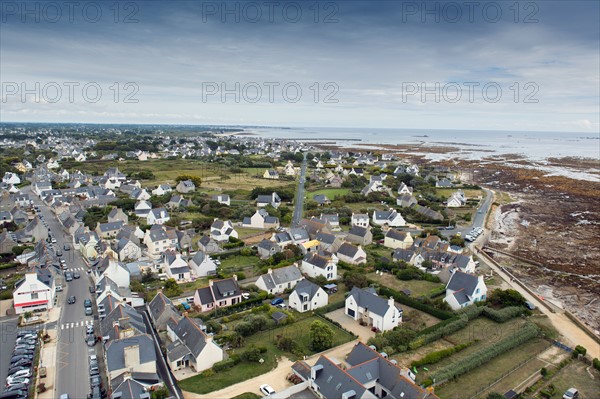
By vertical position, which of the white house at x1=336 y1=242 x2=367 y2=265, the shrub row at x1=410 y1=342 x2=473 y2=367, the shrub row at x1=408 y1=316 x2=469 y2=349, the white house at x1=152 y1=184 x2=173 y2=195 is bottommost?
the shrub row at x1=410 y1=342 x2=473 y2=367

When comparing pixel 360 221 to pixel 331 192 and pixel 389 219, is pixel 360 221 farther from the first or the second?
pixel 331 192

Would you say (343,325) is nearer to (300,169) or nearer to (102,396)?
(102,396)

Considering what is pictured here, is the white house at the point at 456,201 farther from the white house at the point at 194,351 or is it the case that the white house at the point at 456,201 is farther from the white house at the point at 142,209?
the white house at the point at 194,351

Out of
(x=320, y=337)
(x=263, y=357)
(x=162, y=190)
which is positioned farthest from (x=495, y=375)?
(x=162, y=190)

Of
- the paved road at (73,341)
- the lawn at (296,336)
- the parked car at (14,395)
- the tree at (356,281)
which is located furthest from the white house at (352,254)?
the parked car at (14,395)

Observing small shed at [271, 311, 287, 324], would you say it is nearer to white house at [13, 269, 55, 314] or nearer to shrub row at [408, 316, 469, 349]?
shrub row at [408, 316, 469, 349]

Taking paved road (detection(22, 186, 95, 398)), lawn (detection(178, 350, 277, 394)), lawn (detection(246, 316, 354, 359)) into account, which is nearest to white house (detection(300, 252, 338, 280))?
lawn (detection(246, 316, 354, 359))
